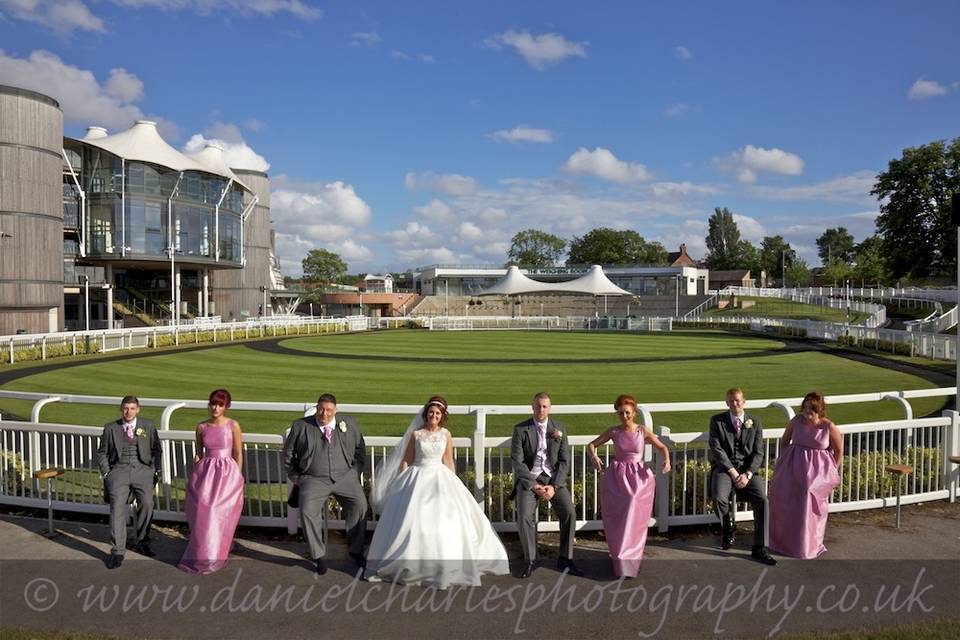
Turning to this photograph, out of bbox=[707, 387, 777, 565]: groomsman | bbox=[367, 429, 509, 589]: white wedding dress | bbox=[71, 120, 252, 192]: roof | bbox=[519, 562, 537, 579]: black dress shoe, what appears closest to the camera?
bbox=[367, 429, 509, 589]: white wedding dress

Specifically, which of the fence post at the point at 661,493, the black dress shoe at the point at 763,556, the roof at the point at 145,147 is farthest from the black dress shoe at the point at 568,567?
the roof at the point at 145,147

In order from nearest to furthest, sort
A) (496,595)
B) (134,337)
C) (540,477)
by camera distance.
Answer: (496,595) < (540,477) < (134,337)

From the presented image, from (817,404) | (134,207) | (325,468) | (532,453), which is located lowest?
(325,468)

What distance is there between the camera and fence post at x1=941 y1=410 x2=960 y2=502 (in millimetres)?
7895

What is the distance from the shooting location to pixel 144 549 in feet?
20.5

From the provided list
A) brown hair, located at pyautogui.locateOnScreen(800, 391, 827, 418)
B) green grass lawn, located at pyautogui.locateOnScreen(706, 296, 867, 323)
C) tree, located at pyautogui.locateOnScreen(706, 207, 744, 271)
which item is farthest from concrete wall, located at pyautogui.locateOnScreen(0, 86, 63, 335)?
tree, located at pyautogui.locateOnScreen(706, 207, 744, 271)

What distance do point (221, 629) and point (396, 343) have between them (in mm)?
31339

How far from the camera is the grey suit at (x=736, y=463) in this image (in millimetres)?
6207

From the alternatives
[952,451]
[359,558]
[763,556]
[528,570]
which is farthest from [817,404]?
[359,558]

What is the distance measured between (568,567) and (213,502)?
10.6 feet

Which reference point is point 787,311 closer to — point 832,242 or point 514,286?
point 514,286

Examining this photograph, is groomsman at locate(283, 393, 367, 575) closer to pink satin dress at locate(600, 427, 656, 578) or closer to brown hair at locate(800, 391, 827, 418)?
pink satin dress at locate(600, 427, 656, 578)

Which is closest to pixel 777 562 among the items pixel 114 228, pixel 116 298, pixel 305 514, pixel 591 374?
pixel 305 514

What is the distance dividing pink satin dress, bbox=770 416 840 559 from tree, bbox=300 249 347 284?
284 feet
